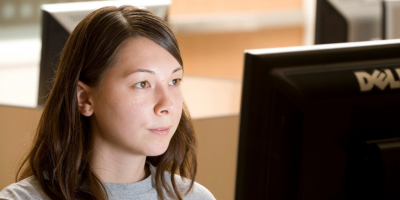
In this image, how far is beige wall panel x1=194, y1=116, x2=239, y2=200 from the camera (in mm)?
1424

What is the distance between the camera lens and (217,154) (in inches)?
56.9

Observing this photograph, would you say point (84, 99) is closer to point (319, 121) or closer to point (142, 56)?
point (142, 56)

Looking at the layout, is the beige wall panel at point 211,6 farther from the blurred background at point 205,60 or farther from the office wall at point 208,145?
the office wall at point 208,145

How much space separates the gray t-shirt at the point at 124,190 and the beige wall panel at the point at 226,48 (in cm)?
302

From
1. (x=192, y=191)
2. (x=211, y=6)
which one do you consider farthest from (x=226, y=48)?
(x=192, y=191)

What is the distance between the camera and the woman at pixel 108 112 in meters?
0.87

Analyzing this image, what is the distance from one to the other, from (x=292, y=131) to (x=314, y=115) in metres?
0.03

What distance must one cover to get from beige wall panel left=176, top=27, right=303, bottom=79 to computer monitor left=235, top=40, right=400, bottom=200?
11.3ft

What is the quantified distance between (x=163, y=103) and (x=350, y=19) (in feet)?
3.92

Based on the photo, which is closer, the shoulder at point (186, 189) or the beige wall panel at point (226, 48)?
the shoulder at point (186, 189)

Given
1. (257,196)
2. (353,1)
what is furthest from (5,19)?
(257,196)

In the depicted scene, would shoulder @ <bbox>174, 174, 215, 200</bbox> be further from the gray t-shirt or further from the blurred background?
the blurred background

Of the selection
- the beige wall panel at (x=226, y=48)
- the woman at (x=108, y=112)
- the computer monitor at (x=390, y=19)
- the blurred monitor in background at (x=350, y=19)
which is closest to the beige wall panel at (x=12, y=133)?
the woman at (x=108, y=112)

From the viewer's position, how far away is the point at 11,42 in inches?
122
